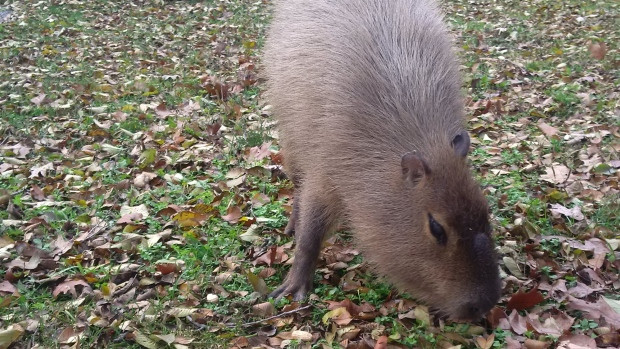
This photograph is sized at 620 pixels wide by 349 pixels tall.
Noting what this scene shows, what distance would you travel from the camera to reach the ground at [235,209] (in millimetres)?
3008

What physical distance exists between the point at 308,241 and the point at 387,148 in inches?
29.4

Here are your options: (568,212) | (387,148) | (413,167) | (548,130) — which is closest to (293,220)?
(387,148)

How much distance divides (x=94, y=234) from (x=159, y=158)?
4.17 ft

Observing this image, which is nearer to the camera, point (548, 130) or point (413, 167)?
point (413, 167)

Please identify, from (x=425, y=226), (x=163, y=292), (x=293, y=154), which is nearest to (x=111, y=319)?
(x=163, y=292)

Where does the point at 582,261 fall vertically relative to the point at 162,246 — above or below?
above

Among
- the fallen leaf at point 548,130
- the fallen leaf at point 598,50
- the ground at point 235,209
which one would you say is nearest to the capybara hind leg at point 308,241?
the ground at point 235,209

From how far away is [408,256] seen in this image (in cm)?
276

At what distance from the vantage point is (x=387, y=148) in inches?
119

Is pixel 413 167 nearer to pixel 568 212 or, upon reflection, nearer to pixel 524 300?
pixel 524 300

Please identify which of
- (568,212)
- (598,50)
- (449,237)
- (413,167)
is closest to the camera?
(449,237)

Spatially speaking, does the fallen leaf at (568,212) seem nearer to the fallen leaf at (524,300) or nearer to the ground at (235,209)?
the ground at (235,209)

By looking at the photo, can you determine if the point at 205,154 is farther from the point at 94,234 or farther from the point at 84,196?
the point at 94,234

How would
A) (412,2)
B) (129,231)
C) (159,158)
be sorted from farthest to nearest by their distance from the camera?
(159,158) → (129,231) → (412,2)
